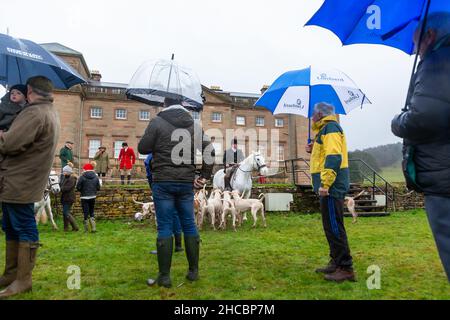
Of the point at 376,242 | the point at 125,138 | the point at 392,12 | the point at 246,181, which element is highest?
the point at 125,138

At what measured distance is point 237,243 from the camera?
7418 millimetres

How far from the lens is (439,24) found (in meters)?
2.52

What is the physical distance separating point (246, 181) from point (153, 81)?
705cm

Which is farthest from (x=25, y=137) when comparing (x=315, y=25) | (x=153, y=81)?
(x=315, y=25)

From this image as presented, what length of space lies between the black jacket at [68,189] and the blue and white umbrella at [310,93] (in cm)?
715

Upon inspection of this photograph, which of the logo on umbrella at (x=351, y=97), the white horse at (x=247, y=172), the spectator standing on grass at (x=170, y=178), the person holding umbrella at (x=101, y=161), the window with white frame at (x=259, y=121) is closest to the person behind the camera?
the spectator standing on grass at (x=170, y=178)

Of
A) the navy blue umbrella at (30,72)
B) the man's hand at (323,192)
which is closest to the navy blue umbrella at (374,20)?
the man's hand at (323,192)

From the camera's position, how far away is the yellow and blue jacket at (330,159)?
4312mm

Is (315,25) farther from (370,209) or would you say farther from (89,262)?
(370,209)

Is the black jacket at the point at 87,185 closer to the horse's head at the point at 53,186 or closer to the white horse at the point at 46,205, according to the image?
the white horse at the point at 46,205

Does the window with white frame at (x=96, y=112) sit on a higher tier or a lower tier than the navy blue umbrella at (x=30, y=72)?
higher

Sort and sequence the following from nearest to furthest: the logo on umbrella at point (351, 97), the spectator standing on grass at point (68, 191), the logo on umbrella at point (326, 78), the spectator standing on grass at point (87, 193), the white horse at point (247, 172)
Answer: the logo on umbrella at point (326, 78), the logo on umbrella at point (351, 97), the spectator standing on grass at point (87, 193), the spectator standing on grass at point (68, 191), the white horse at point (247, 172)

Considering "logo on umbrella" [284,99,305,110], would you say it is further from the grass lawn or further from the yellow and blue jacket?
the grass lawn

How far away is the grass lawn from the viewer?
389 centimetres
